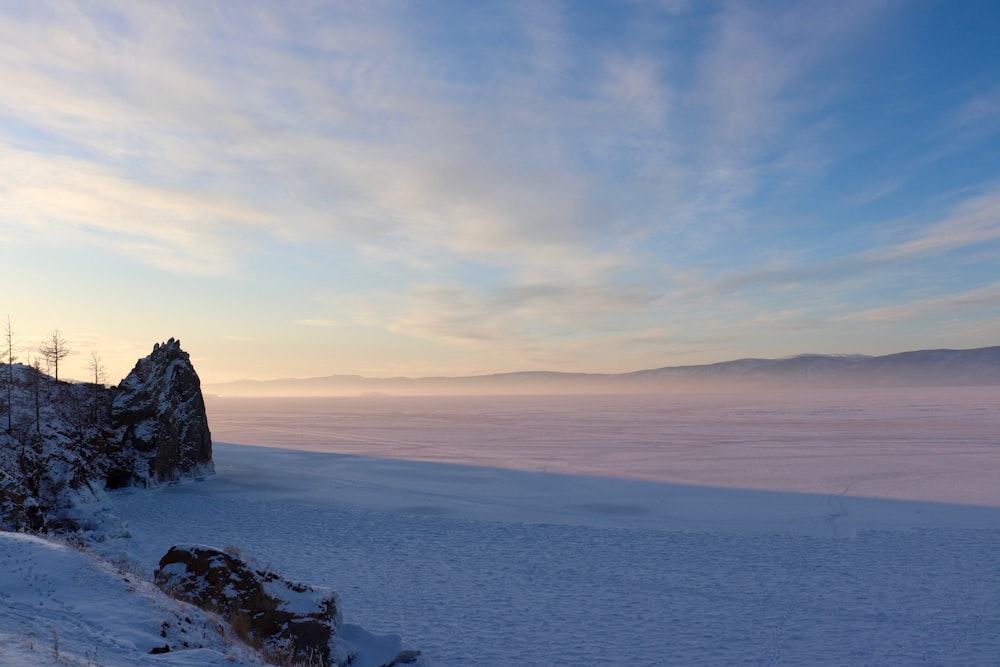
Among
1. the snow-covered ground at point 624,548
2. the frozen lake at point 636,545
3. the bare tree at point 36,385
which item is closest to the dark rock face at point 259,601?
the snow-covered ground at point 624,548

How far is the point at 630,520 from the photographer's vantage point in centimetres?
2098

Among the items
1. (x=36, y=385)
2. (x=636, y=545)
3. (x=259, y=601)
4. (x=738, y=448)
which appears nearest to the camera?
(x=259, y=601)

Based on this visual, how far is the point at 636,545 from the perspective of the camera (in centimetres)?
1761

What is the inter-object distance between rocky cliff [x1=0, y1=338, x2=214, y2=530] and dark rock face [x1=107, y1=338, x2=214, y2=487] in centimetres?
4

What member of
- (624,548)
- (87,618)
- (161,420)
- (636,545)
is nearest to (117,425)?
(161,420)

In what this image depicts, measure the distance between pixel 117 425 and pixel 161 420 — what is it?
210 cm

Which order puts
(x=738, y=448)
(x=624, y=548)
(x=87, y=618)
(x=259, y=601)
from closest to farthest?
(x=87, y=618) → (x=259, y=601) → (x=624, y=548) → (x=738, y=448)

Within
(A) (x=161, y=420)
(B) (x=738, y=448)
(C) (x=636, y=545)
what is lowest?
(B) (x=738, y=448)

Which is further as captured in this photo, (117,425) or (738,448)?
(738,448)

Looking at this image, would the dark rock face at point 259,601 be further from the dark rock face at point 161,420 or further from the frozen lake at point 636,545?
the dark rock face at point 161,420

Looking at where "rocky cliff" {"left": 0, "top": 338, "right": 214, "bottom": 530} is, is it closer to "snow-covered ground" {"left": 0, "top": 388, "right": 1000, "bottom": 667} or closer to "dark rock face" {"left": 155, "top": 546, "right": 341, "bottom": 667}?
"snow-covered ground" {"left": 0, "top": 388, "right": 1000, "bottom": 667}

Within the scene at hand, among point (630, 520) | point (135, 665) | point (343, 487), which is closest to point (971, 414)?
point (630, 520)

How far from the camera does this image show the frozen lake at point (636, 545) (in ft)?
36.7

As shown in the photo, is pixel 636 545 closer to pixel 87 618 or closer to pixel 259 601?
pixel 259 601
